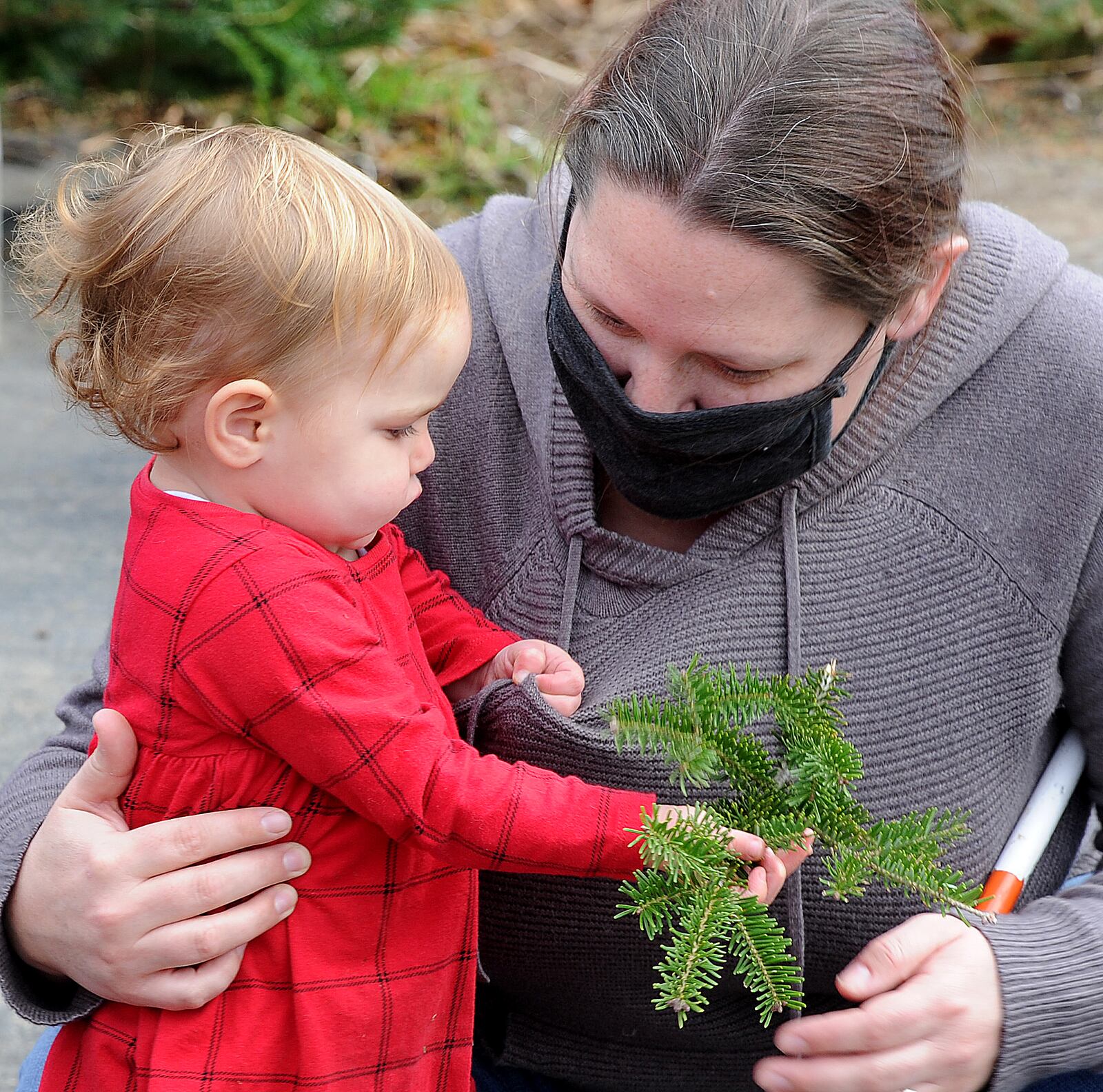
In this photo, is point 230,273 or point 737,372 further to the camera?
point 737,372

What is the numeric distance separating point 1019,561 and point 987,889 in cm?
43

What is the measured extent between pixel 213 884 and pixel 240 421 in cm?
50

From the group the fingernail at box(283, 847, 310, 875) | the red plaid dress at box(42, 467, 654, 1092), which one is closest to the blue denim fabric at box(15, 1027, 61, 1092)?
the red plaid dress at box(42, 467, 654, 1092)

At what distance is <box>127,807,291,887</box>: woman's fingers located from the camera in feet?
4.65

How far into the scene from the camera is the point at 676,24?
1631 mm

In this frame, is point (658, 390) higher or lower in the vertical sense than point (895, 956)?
higher

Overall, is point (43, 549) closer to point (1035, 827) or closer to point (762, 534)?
point (762, 534)

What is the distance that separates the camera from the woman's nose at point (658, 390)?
159 cm

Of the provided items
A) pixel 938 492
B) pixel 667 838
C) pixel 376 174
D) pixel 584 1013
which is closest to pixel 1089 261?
pixel 376 174

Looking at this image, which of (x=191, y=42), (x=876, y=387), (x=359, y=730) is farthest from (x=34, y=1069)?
(x=191, y=42)

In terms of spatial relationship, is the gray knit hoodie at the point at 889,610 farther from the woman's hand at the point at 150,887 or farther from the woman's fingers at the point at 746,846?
the woman's fingers at the point at 746,846

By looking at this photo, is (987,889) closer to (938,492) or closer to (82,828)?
(938,492)

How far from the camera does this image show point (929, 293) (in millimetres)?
1690

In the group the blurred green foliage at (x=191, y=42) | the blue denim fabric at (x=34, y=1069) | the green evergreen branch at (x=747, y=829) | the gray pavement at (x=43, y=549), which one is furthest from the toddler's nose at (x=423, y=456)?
the blurred green foliage at (x=191, y=42)
